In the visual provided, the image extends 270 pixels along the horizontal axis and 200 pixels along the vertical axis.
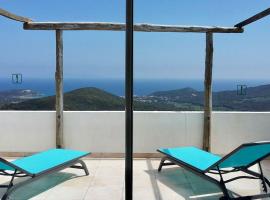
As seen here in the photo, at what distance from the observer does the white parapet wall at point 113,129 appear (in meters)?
5.33

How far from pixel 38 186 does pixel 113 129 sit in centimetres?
166

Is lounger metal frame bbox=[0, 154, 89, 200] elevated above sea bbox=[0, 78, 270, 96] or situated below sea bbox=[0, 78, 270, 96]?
below

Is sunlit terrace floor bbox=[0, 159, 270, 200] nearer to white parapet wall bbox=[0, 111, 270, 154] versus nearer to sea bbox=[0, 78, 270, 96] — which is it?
white parapet wall bbox=[0, 111, 270, 154]

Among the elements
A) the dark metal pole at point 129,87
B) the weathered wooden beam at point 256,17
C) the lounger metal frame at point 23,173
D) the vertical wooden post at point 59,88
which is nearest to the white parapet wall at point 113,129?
the vertical wooden post at point 59,88

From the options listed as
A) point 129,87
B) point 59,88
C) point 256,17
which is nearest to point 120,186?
point 129,87

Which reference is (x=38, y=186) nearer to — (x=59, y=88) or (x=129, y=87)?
(x=59, y=88)

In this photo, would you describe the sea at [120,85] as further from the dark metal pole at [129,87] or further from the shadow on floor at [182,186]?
the shadow on floor at [182,186]

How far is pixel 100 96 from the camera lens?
1267 cm

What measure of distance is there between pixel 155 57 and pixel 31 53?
6.33m

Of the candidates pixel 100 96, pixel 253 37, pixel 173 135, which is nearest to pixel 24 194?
pixel 173 135

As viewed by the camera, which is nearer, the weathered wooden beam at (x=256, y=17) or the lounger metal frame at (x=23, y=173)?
the lounger metal frame at (x=23, y=173)

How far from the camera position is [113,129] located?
5.36 m

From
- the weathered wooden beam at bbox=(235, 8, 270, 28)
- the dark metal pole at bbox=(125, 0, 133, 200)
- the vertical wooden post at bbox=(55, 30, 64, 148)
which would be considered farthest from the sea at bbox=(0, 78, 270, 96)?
the weathered wooden beam at bbox=(235, 8, 270, 28)

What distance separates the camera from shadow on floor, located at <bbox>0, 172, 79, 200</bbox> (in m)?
3.64
